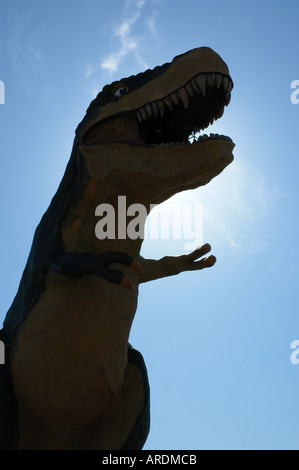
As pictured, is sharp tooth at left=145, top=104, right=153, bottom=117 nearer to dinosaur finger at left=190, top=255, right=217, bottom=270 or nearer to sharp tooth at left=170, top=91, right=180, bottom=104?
sharp tooth at left=170, top=91, right=180, bottom=104

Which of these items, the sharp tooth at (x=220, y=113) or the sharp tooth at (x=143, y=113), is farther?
the sharp tooth at (x=220, y=113)

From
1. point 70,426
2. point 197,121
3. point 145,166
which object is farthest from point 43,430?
point 197,121

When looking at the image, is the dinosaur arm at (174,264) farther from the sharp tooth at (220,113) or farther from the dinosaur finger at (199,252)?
the sharp tooth at (220,113)

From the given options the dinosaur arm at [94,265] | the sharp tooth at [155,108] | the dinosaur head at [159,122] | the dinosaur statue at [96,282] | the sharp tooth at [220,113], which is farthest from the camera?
the sharp tooth at [220,113]

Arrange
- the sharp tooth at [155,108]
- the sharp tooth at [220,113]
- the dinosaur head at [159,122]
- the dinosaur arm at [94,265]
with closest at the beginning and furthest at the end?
the dinosaur arm at [94,265] → the dinosaur head at [159,122] → the sharp tooth at [155,108] → the sharp tooth at [220,113]

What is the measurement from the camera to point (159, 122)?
16.1 feet

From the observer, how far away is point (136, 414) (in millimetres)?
4609

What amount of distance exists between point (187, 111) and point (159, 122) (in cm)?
24

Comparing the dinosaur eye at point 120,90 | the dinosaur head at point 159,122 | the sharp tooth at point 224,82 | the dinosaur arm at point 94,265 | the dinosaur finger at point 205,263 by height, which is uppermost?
the dinosaur eye at point 120,90

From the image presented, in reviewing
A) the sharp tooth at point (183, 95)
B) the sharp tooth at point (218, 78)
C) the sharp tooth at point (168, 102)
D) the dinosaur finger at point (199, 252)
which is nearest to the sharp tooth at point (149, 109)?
the sharp tooth at point (168, 102)

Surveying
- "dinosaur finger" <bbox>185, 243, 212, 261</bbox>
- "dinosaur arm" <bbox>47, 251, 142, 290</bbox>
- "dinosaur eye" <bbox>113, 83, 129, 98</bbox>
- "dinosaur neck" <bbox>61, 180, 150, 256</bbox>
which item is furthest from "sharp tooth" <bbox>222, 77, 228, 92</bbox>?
"dinosaur arm" <bbox>47, 251, 142, 290</bbox>

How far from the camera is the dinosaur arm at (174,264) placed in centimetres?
Result: 509

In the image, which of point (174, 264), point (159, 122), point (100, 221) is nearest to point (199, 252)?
point (174, 264)

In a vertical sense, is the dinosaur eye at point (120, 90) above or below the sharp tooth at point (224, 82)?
above
